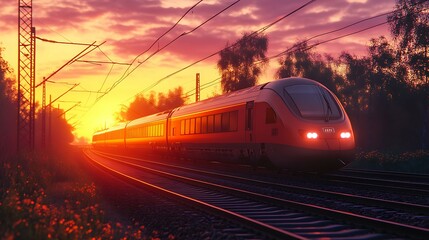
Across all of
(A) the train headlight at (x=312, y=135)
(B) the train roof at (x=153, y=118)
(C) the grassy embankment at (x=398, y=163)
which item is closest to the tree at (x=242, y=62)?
(B) the train roof at (x=153, y=118)

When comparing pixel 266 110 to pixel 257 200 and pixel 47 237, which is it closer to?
pixel 257 200

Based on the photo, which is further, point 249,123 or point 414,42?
point 414,42

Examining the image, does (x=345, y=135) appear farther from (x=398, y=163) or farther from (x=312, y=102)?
(x=398, y=163)

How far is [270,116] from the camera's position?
16859 mm

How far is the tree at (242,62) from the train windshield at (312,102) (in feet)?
132

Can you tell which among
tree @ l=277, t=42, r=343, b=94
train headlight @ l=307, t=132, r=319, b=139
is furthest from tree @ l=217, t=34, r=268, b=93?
train headlight @ l=307, t=132, r=319, b=139

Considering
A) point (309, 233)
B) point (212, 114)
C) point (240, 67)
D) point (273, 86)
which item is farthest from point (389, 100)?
point (309, 233)

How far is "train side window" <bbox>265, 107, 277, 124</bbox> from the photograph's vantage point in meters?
16.6

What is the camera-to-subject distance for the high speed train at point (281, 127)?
51.0ft

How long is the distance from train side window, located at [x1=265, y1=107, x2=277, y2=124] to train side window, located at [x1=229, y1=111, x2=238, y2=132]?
2.68 m

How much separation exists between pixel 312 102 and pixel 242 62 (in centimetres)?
4157

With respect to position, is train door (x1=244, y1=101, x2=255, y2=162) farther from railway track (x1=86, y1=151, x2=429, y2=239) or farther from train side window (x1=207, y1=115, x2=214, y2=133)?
train side window (x1=207, y1=115, x2=214, y2=133)

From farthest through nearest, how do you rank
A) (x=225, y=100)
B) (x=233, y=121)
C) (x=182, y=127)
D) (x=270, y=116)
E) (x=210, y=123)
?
1. (x=182, y=127)
2. (x=210, y=123)
3. (x=225, y=100)
4. (x=233, y=121)
5. (x=270, y=116)

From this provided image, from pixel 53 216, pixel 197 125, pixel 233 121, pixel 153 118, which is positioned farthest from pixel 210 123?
pixel 53 216
